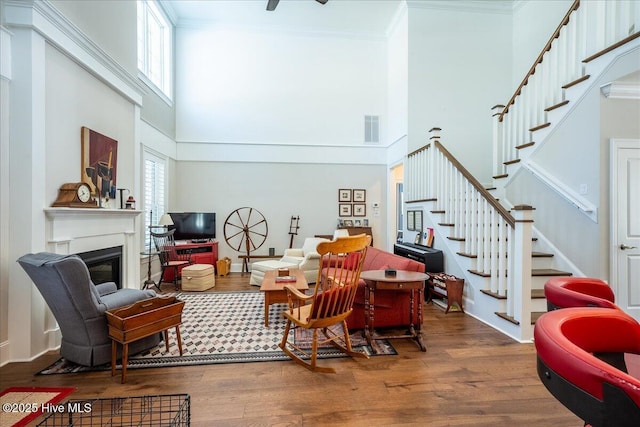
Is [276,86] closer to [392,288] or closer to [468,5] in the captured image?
[468,5]

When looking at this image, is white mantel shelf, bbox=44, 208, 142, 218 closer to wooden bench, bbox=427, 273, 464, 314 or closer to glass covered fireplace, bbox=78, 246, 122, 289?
glass covered fireplace, bbox=78, 246, 122, 289

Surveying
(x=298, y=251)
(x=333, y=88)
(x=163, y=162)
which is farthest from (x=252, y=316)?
(x=333, y=88)

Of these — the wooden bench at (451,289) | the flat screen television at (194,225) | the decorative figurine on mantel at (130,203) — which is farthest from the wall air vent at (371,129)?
the decorative figurine on mantel at (130,203)

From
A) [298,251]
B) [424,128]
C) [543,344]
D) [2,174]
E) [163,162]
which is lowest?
[298,251]

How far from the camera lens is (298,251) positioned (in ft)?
19.1

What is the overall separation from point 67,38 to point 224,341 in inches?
147

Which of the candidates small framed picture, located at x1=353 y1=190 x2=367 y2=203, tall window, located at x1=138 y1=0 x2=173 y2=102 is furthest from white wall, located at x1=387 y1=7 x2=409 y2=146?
tall window, located at x1=138 y1=0 x2=173 y2=102

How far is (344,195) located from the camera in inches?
276

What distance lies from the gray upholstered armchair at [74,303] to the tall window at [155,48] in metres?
4.24

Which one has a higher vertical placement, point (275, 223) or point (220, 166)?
point (220, 166)

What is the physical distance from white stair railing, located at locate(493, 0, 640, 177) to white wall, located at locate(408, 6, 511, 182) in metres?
0.72

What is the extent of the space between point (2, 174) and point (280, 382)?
3.20 m

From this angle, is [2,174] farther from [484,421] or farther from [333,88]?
[333,88]

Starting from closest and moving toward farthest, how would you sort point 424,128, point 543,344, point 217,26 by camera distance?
point 543,344, point 424,128, point 217,26
